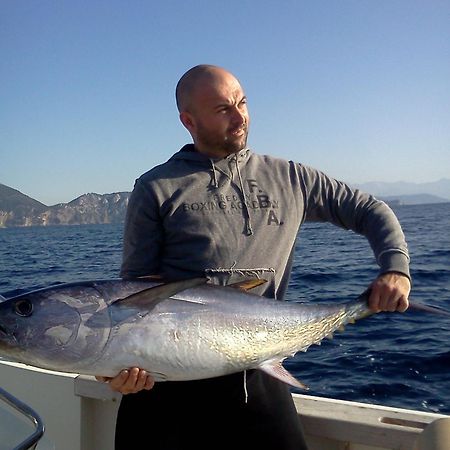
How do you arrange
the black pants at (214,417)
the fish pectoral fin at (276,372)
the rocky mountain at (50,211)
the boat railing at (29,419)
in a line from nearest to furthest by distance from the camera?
the boat railing at (29,419)
the fish pectoral fin at (276,372)
the black pants at (214,417)
the rocky mountain at (50,211)

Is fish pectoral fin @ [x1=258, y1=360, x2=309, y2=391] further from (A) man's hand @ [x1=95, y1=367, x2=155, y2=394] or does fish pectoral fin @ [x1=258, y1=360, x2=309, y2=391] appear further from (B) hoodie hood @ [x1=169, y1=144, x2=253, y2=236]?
(B) hoodie hood @ [x1=169, y1=144, x2=253, y2=236]

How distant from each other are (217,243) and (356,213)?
71 cm

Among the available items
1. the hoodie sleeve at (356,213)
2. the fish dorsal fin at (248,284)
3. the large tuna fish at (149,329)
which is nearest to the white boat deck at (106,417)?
the large tuna fish at (149,329)

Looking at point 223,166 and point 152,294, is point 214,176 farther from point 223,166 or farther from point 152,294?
point 152,294

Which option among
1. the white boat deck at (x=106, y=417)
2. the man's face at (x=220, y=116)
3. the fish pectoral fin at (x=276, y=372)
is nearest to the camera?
the fish pectoral fin at (x=276, y=372)

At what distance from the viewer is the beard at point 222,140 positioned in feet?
9.02

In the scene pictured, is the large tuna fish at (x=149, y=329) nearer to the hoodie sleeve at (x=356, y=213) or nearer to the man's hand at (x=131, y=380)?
the man's hand at (x=131, y=380)

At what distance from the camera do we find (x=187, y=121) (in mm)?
2795

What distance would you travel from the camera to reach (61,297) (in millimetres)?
2176

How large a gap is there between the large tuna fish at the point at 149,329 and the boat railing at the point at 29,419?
0.64ft

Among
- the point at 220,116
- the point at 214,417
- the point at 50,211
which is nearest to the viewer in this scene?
the point at 214,417

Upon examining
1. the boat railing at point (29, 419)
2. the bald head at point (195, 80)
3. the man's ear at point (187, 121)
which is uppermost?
the bald head at point (195, 80)

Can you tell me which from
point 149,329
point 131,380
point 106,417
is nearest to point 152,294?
point 149,329

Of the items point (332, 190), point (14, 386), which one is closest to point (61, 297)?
point (332, 190)
